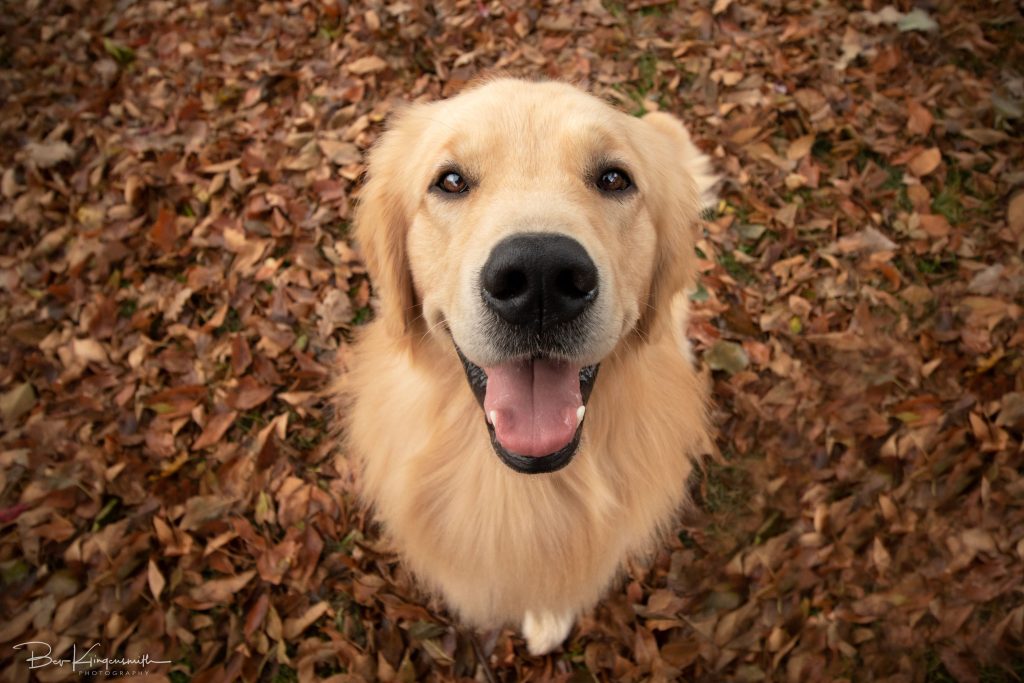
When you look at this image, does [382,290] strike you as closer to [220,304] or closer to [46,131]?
[220,304]

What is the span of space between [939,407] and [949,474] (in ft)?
1.22

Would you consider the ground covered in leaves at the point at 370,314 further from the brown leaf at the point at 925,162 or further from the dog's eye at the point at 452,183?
the dog's eye at the point at 452,183

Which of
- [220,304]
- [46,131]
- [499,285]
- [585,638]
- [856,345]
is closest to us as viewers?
[499,285]

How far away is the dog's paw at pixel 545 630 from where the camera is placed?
2697mm

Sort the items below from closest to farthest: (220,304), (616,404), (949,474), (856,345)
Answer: (616,404) → (949,474) → (856,345) → (220,304)

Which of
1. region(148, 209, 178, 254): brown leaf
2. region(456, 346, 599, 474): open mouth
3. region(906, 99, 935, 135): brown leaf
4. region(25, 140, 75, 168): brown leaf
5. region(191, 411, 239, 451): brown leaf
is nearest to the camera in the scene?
region(456, 346, 599, 474): open mouth

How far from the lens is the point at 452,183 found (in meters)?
2.12

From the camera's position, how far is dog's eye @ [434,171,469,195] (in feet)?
6.91

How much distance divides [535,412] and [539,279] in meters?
0.51

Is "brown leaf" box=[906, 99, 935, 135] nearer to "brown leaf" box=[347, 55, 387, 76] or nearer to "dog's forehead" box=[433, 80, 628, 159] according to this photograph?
"dog's forehead" box=[433, 80, 628, 159]

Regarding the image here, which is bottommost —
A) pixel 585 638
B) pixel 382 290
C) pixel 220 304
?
pixel 585 638

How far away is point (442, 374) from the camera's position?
7.66 feet

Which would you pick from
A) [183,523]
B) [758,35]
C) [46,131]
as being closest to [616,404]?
[183,523]

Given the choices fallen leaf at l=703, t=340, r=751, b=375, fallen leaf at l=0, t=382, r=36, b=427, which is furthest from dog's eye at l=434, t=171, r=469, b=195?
fallen leaf at l=0, t=382, r=36, b=427
